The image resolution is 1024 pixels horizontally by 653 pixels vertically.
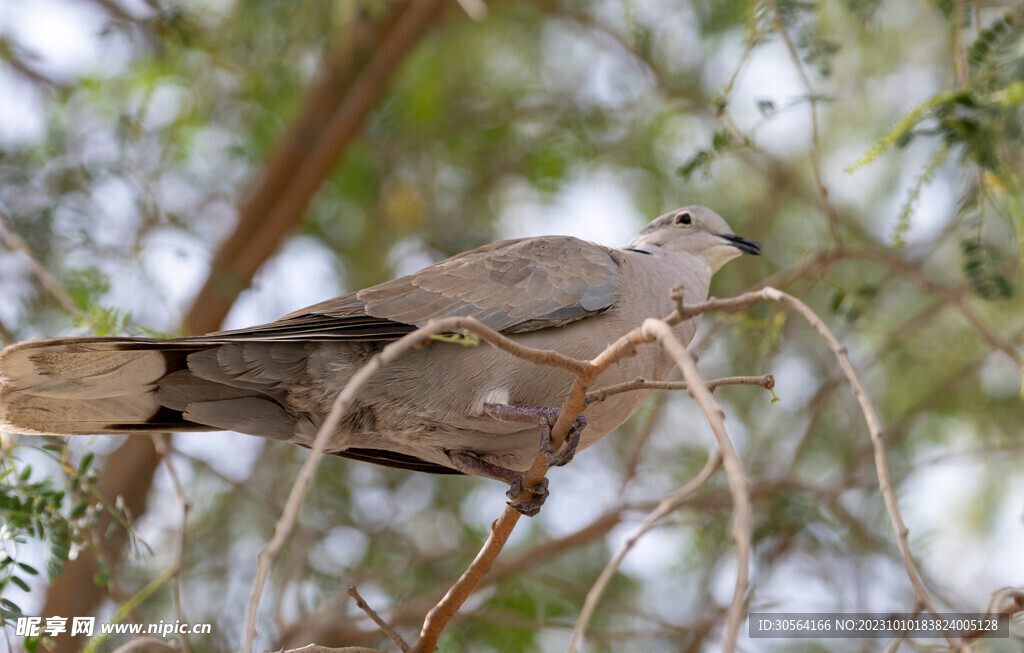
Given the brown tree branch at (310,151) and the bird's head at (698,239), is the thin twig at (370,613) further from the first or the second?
the brown tree branch at (310,151)

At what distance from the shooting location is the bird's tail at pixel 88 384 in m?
3.08

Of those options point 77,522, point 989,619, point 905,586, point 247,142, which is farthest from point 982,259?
point 247,142

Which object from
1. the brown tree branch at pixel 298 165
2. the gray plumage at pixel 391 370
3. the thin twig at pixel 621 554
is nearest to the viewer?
the thin twig at pixel 621 554

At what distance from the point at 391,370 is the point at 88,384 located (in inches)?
39.1

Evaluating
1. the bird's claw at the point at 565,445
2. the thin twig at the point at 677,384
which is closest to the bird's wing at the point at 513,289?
the bird's claw at the point at 565,445

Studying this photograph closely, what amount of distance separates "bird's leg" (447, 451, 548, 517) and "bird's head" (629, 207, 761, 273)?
4.02ft

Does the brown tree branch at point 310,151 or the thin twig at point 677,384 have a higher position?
the brown tree branch at point 310,151

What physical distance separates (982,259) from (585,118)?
377 cm

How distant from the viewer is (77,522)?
348cm

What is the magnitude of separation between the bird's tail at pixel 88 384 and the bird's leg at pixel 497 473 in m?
0.97

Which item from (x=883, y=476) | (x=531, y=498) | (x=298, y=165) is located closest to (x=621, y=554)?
(x=531, y=498)

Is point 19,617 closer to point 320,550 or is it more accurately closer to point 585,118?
point 320,550

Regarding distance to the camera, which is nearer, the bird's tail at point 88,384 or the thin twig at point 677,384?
the thin twig at point 677,384

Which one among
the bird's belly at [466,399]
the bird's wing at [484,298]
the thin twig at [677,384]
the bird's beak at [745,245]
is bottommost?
the thin twig at [677,384]
